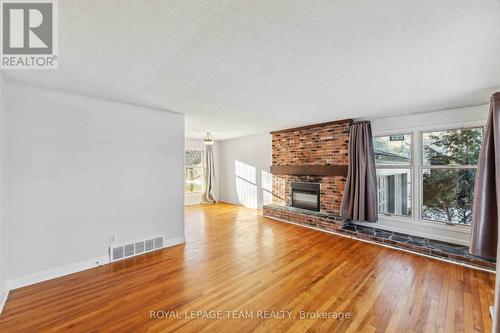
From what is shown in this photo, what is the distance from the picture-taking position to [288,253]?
3.46 meters

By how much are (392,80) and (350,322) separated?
2.57 metres

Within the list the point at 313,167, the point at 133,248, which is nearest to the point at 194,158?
the point at 313,167

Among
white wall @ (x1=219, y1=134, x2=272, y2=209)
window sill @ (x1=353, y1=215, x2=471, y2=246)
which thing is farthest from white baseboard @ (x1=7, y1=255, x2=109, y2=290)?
window sill @ (x1=353, y1=215, x2=471, y2=246)

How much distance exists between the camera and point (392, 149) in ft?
14.2

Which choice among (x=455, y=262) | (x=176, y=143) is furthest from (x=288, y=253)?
(x=176, y=143)

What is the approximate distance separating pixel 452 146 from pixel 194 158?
7087 mm

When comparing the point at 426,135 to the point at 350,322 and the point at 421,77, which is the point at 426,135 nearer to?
the point at 421,77

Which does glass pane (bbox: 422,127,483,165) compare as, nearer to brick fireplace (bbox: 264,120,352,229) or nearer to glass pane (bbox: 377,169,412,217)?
glass pane (bbox: 377,169,412,217)

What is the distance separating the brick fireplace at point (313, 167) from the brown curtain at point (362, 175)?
222mm

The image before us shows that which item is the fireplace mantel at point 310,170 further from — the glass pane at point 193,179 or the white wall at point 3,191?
the white wall at point 3,191

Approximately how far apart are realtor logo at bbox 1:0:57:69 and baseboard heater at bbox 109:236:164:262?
2.49m

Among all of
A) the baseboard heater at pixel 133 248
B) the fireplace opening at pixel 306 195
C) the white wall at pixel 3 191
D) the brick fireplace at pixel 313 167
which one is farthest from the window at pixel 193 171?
the white wall at pixel 3 191

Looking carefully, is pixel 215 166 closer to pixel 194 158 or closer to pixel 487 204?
pixel 194 158

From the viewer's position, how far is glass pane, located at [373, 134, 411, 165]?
4137 millimetres
